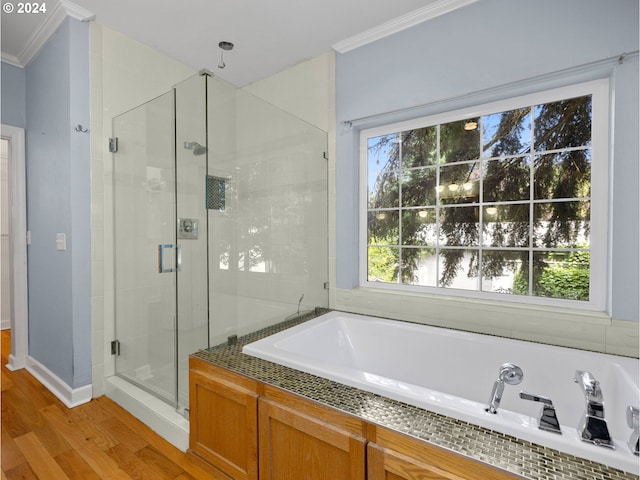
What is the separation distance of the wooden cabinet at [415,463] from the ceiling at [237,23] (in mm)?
2274

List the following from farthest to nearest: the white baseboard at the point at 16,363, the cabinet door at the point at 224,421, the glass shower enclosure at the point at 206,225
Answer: the white baseboard at the point at 16,363 < the glass shower enclosure at the point at 206,225 < the cabinet door at the point at 224,421

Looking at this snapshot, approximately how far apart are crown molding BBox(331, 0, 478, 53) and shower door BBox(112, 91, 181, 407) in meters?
1.32

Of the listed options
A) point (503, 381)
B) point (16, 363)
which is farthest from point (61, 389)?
point (503, 381)

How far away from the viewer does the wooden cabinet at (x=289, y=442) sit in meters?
1.00

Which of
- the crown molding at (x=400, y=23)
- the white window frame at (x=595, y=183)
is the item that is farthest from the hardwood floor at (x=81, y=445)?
the crown molding at (x=400, y=23)

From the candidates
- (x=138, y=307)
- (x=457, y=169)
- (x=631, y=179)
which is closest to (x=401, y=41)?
(x=457, y=169)

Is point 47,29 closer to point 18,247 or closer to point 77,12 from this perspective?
point 77,12

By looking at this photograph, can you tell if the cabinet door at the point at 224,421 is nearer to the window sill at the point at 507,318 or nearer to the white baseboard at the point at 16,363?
the window sill at the point at 507,318

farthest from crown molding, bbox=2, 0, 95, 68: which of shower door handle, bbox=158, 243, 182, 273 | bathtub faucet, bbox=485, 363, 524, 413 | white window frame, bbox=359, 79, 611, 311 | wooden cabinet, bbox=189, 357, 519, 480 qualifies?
bathtub faucet, bbox=485, 363, 524, 413

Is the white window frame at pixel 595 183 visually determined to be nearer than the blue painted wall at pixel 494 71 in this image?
No

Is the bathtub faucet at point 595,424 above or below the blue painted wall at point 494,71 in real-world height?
below

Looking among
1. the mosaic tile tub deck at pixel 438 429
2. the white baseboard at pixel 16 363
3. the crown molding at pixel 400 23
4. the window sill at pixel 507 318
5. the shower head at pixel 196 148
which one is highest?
the crown molding at pixel 400 23

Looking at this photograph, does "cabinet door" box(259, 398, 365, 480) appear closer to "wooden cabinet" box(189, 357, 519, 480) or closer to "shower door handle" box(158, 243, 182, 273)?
"wooden cabinet" box(189, 357, 519, 480)

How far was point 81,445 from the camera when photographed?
1.76m
